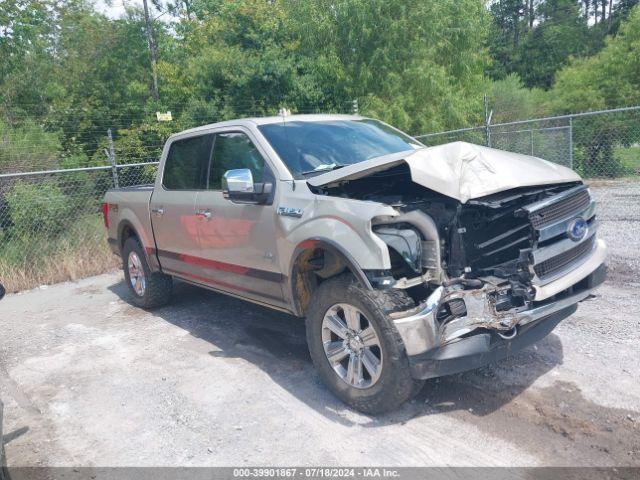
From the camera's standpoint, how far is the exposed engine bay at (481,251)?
11.3ft

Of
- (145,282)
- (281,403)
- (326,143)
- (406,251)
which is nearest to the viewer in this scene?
(406,251)

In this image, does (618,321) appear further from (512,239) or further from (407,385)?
(407,385)

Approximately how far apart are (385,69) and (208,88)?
5.71 metres

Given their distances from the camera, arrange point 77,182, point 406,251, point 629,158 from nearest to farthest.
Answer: point 406,251 → point 77,182 → point 629,158

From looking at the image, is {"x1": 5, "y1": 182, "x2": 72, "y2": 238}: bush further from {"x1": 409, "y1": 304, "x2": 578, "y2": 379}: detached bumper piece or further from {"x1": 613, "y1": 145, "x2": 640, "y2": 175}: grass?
{"x1": 613, "y1": 145, "x2": 640, "y2": 175}: grass

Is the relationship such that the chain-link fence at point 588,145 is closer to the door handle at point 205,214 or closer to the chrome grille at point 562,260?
the door handle at point 205,214

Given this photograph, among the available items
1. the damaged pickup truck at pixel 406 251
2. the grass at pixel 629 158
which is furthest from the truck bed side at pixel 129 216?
the grass at pixel 629 158

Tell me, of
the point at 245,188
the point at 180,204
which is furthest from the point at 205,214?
the point at 245,188

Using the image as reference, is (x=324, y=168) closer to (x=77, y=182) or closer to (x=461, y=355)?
(x=461, y=355)

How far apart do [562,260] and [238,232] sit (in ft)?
8.42

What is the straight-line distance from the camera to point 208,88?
17578 mm

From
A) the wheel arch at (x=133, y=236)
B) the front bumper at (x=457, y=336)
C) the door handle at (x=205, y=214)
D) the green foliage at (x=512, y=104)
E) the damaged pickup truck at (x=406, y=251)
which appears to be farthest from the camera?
the green foliage at (x=512, y=104)

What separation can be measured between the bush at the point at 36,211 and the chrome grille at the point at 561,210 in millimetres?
8556

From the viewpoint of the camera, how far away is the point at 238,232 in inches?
193
